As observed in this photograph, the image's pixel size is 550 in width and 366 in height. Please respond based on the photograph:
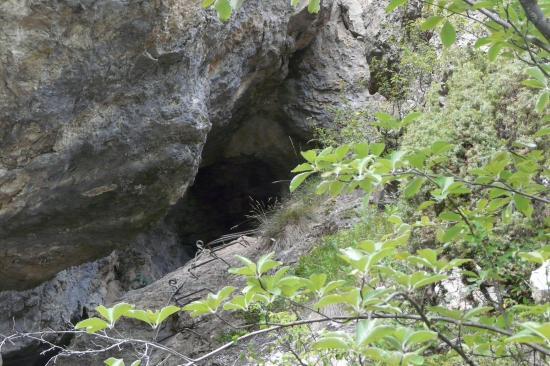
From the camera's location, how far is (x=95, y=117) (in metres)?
5.61

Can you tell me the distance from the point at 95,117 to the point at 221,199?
6601 mm

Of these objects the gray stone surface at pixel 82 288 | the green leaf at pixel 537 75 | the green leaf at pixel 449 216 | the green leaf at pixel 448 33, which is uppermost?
the green leaf at pixel 448 33

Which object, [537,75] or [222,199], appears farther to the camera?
[222,199]

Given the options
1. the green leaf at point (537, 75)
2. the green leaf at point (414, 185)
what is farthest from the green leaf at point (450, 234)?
the green leaf at point (537, 75)

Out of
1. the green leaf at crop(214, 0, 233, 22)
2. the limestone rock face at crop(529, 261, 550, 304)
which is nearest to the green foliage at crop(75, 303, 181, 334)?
the green leaf at crop(214, 0, 233, 22)

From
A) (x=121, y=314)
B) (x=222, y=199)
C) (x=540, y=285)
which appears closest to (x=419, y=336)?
(x=121, y=314)

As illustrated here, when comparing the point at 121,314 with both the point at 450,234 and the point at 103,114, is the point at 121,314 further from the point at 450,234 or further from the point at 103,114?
the point at 103,114

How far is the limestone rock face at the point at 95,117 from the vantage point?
4.92 meters

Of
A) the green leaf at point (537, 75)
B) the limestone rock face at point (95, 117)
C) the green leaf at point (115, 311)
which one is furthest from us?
the limestone rock face at point (95, 117)

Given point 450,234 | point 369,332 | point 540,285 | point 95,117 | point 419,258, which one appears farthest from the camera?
point 95,117

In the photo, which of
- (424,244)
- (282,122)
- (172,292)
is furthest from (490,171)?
(282,122)

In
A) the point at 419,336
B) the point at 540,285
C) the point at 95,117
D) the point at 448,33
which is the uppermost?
the point at 448,33

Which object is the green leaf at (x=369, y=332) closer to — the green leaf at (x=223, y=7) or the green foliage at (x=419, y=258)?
the green foliage at (x=419, y=258)

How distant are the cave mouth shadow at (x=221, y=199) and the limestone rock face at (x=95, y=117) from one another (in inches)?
164
